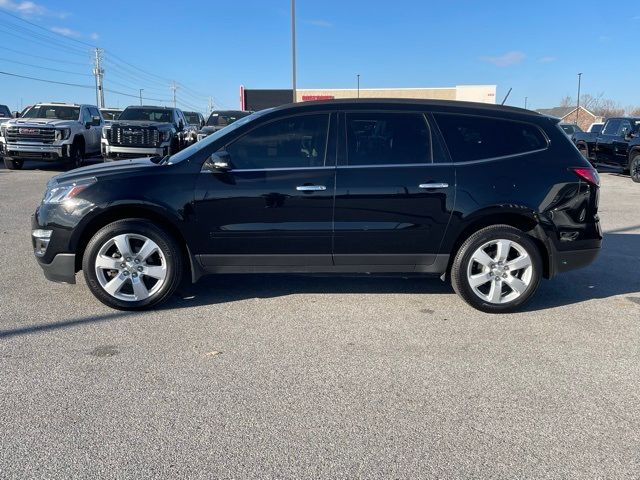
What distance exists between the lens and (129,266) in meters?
4.66

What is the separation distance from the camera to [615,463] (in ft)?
8.88

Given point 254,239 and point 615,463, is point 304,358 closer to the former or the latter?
point 254,239

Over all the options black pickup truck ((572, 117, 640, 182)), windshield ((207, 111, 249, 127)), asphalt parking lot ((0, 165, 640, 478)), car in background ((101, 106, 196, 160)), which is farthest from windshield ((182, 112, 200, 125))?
asphalt parking lot ((0, 165, 640, 478))

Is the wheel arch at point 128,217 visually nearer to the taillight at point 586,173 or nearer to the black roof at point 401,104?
the black roof at point 401,104

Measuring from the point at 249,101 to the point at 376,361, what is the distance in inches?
1619

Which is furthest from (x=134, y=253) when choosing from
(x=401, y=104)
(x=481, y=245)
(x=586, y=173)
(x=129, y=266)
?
(x=586, y=173)

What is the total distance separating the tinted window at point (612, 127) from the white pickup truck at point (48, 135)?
55.4ft

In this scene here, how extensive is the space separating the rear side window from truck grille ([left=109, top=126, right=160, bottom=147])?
12415 millimetres

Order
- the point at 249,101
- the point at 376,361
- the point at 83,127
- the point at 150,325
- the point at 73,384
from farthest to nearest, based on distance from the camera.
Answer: the point at 249,101, the point at 83,127, the point at 150,325, the point at 376,361, the point at 73,384

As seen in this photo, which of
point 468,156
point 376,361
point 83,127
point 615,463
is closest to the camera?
point 615,463

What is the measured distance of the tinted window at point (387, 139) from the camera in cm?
475

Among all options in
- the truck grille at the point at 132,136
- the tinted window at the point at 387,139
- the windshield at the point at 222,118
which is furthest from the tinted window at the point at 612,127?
the tinted window at the point at 387,139

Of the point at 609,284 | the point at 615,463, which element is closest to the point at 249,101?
the point at 609,284

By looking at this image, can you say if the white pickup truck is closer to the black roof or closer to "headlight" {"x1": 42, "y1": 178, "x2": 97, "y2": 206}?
"headlight" {"x1": 42, "y1": 178, "x2": 97, "y2": 206}
